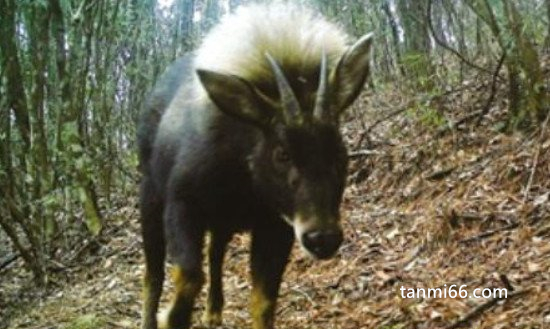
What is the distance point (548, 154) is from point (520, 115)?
1.07m

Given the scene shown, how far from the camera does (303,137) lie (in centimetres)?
415

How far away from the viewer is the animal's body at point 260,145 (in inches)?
163

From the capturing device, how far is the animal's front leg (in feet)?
16.8

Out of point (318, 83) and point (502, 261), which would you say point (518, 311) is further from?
point (318, 83)

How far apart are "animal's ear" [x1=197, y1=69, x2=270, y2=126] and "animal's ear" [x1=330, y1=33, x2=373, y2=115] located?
1.34 ft

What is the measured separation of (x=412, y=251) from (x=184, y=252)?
8.29 feet

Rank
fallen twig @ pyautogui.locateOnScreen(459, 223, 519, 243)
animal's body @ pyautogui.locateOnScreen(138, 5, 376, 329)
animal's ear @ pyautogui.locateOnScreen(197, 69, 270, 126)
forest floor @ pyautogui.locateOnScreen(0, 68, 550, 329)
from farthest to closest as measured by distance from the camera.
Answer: fallen twig @ pyautogui.locateOnScreen(459, 223, 519, 243), forest floor @ pyautogui.locateOnScreen(0, 68, 550, 329), animal's ear @ pyautogui.locateOnScreen(197, 69, 270, 126), animal's body @ pyautogui.locateOnScreen(138, 5, 376, 329)

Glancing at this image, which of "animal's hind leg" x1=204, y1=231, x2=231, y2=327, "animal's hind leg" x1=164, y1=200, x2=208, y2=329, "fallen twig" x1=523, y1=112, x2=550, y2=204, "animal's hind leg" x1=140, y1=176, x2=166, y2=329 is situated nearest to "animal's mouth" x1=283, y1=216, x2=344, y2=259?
"animal's hind leg" x1=164, y1=200, x2=208, y2=329

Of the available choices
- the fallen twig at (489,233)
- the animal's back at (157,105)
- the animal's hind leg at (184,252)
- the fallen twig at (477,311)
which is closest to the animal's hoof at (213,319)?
the animal's back at (157,105)

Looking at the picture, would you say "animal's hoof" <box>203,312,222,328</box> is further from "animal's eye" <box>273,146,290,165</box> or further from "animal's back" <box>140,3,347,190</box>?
"animal's eye" <box>273,146,290,165</box>

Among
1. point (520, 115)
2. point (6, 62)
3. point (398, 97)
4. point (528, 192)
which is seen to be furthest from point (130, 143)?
point (528, 192)

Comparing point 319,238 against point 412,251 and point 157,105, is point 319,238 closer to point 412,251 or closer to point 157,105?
point 157,105

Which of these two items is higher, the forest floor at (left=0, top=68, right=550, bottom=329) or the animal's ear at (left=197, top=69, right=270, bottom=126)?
the animal's ear at (left=197, top=69, right=270, bottom=126)

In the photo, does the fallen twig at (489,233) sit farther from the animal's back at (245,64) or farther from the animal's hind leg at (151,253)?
the animal's hind leg at (151,253)
